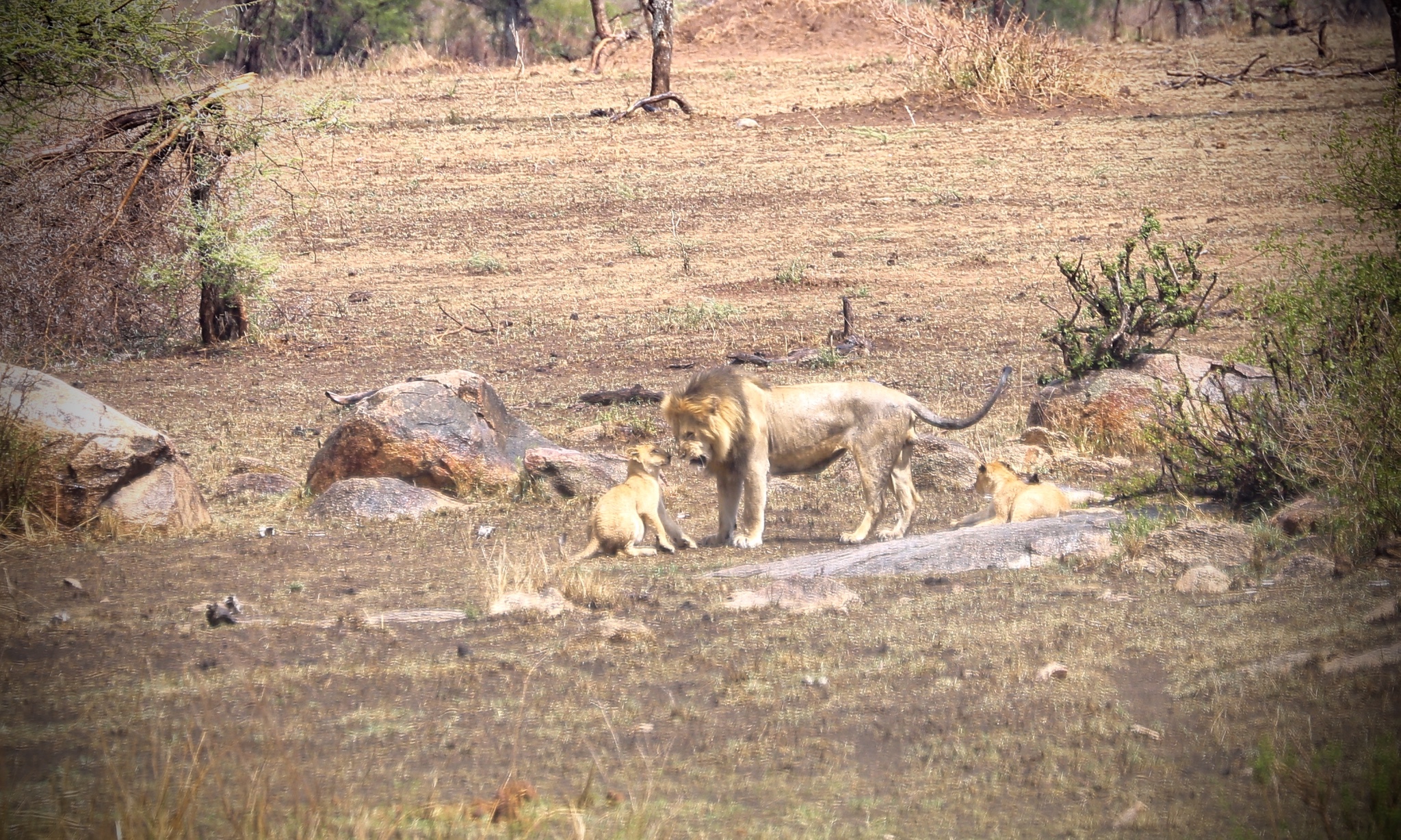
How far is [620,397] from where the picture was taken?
520 inches

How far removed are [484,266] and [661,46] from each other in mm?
10748

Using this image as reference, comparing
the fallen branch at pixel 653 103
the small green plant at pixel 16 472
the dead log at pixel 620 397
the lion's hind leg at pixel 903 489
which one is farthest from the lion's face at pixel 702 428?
the fallen branch at pixel 653 103

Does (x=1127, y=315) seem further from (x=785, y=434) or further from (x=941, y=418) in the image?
(x=785, y=434)

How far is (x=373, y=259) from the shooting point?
2011cm

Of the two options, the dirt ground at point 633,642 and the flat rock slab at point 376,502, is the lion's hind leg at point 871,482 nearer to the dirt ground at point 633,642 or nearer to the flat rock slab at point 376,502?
the dirt ground at point 633,642

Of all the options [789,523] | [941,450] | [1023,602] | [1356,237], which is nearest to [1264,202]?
[1356,237]

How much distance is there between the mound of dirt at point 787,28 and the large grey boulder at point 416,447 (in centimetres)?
3104

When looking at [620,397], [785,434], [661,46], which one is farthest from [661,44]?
[785,434]

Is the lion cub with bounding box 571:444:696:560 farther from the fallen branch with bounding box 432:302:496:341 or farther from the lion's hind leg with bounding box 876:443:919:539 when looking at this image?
the fallen branch with bounding box 432:302:496:341

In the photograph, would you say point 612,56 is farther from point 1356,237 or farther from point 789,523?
point 789,523

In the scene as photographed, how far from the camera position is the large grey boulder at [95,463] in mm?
8820

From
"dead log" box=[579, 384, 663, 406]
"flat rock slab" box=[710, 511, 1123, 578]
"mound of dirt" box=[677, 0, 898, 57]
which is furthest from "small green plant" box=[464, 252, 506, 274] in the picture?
"mound of dirt" box=[677, 0, 898, 57]

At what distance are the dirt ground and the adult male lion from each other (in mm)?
377

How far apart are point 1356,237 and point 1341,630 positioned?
1372 centimetres
